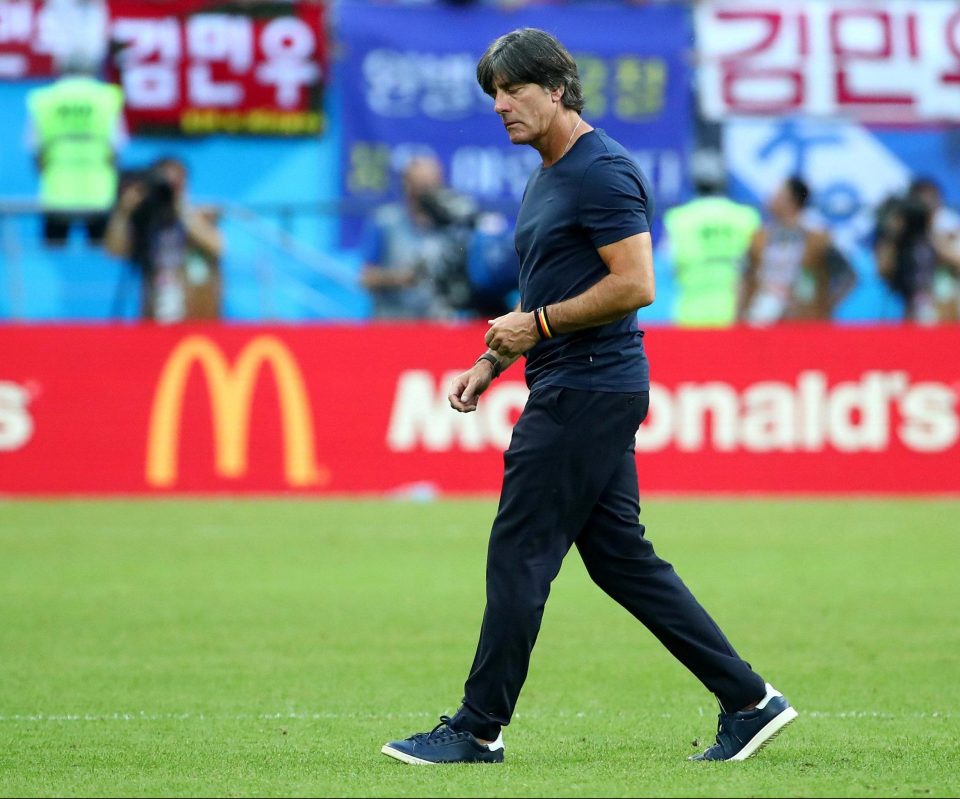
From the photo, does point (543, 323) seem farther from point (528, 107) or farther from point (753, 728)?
point (753, 728)

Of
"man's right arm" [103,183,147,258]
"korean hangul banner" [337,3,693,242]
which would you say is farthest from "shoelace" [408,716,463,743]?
"korean hangul banner" [337,3,693,242]

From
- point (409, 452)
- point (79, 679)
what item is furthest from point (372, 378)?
point (79, 679)

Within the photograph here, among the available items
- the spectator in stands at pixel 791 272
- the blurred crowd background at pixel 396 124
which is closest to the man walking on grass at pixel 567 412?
the spectator in stands at pixel 791 272

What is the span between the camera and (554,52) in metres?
5.71

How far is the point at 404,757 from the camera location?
5.77 meters

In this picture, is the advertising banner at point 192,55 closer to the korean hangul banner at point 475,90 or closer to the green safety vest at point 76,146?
the korean hangul banner at point 475,90

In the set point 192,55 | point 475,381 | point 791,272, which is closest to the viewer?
point 475,381

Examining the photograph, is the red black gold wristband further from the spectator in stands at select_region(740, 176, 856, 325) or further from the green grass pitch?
the spectator in stands at select_region(740, 176, 856, 325)

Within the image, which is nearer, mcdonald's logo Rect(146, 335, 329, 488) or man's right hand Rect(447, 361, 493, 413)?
man's right hand Rect(447, 361, 493, 413)

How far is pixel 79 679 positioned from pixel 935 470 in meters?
9.98

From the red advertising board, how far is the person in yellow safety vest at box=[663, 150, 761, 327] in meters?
1.63

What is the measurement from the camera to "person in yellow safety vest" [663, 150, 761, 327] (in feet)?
57.9

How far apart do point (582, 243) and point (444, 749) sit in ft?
5.31

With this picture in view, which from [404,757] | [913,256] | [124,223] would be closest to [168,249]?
[124,223]
